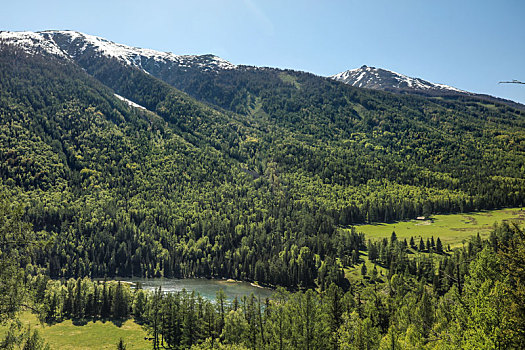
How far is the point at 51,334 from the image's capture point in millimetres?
116875

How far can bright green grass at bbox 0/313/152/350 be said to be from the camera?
11006 centimetres

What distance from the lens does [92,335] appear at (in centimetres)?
11888

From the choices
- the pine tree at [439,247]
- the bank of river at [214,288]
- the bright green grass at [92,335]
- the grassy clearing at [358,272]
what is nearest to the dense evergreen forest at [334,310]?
the grassy clearing at [358,272]

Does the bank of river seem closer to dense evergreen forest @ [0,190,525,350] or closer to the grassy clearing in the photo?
dense evergreen forest @ [0,190,525,350]

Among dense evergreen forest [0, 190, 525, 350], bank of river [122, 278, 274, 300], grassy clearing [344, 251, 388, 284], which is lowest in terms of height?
bank of river [122, 278, 274, 300]

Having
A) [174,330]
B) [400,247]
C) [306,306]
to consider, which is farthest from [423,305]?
[400,247]

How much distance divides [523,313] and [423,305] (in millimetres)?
72668

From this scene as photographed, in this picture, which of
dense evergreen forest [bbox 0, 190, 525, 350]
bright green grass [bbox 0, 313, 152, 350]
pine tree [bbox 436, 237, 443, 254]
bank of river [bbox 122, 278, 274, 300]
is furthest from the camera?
pine tree [bbox 436, 237, 443, 254]

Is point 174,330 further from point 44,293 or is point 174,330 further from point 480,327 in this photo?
point 480,327

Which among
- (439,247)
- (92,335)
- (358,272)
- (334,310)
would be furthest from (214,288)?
(439,247)

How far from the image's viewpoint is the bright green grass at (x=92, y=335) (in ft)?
361

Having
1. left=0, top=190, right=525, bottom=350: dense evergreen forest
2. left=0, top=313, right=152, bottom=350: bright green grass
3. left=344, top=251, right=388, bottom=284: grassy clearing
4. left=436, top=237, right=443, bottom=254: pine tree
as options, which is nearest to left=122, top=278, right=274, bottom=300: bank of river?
left=0, top=190, right=525, bottom=350: dense evergreen forest

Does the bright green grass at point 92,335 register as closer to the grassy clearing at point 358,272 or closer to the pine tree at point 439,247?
the grassy clearing at point 358,272

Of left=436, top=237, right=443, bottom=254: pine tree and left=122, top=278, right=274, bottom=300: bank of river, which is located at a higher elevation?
left=436, top=237, right=443, bottom=254: pine tree
